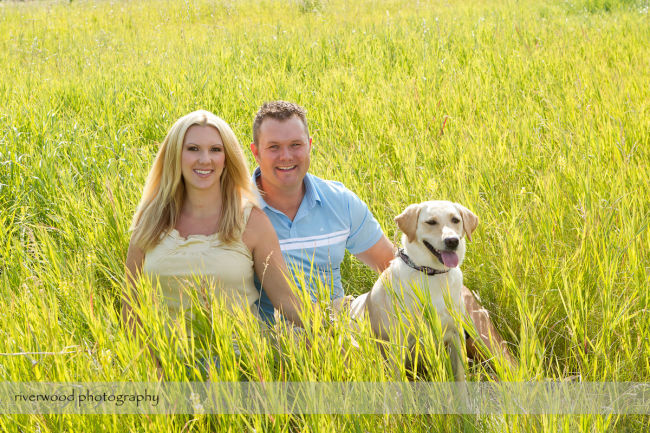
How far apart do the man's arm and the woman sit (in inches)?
27.9

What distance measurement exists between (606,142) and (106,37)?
8.89 metres

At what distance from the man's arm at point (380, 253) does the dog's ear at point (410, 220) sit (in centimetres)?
52

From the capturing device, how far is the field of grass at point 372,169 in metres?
2.04

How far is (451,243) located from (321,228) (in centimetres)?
86

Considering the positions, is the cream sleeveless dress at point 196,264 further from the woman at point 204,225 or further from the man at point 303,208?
the man at point 303,208

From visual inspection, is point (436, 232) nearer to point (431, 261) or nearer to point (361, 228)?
point (431, 261)

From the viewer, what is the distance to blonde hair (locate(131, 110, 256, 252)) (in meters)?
2.89

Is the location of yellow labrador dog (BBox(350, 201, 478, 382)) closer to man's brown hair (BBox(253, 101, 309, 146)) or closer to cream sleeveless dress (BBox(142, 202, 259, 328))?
cream sleeveless dress (BBox(142, 202, 259, 328))

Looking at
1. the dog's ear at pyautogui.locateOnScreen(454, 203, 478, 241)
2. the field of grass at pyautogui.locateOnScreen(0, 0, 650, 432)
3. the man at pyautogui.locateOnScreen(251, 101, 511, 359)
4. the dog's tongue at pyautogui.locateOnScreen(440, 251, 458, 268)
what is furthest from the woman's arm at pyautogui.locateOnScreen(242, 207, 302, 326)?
the dog's ear at pyautogui.locateOnScreen(454, 203, 478, 241)

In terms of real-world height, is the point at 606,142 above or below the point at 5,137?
below

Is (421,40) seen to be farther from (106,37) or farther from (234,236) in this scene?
(234,236)

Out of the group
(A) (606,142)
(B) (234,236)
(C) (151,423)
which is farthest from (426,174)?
(C) (151,423)

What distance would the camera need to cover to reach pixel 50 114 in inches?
212

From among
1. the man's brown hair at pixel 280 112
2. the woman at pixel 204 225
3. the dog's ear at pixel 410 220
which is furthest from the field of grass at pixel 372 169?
the man's brown hair at pixel 280 112
